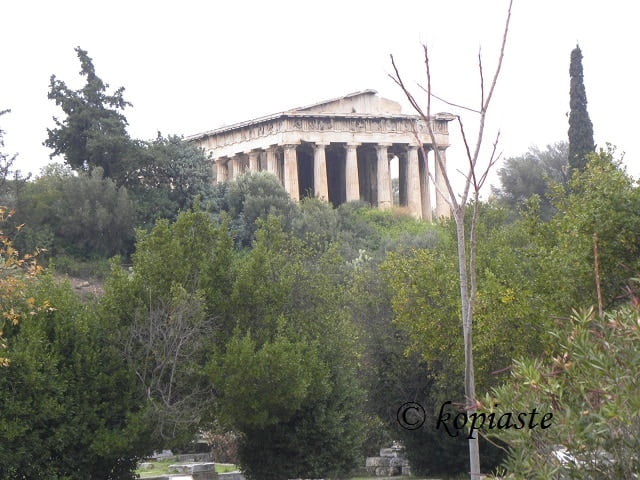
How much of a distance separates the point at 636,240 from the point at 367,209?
4093 centimetres

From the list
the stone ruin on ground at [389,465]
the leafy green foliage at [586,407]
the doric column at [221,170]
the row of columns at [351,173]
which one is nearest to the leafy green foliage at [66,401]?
the stone ruin on ground at [389,465]

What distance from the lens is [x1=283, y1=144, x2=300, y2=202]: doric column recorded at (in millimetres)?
61719

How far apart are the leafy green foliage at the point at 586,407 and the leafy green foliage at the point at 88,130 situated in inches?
1708

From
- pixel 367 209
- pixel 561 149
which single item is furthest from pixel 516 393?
pixel 561 149

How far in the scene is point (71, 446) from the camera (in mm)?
20719

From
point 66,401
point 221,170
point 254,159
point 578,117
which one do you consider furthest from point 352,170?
point 66,401

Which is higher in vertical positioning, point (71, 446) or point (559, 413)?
point (559, 413)

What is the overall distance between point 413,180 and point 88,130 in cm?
2096

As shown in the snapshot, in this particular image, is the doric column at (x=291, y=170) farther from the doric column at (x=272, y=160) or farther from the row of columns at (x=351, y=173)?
the doric column at (x=272, y=160)

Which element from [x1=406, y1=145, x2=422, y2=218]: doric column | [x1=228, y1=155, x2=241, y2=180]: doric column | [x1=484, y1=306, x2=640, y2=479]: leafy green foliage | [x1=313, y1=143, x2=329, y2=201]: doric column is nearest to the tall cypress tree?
[x1=406, y1=145, x2=422, y2=218]: doric column

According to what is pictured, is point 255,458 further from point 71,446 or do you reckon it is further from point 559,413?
point 559,413

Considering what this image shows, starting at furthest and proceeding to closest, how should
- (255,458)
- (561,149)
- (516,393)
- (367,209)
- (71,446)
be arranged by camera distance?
(561,149) < (367,209) < (255,458) < (71,446) < (516,393)

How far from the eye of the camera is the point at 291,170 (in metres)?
61.9

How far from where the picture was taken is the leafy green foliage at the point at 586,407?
8766mm
